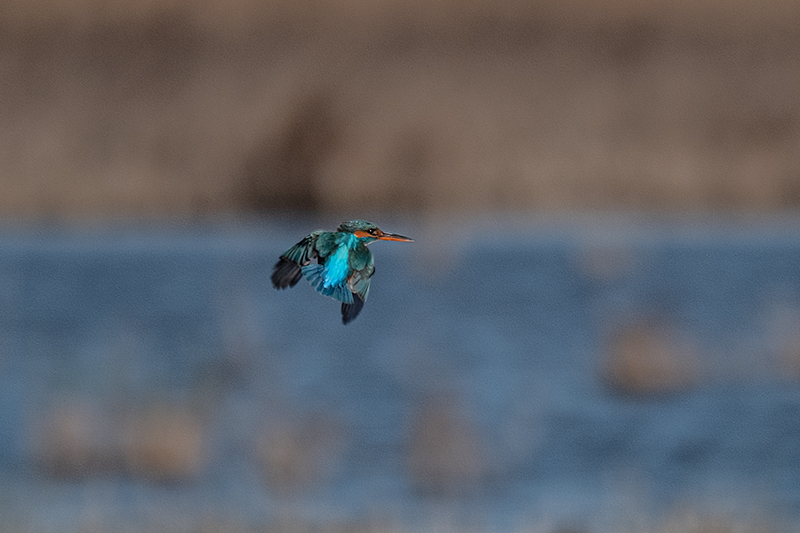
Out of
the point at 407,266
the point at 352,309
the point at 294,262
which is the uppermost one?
the point at 407,266

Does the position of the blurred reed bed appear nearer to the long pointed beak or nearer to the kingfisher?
the kingfisher

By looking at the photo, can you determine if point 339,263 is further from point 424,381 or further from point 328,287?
point 424,381

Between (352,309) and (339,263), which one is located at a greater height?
(339,263)

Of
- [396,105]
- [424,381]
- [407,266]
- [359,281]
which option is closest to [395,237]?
[359,281]

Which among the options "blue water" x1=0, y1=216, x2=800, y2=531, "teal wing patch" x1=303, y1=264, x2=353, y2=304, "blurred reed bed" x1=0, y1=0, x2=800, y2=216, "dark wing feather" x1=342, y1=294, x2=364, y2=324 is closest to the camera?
"dark wing feather" x1=342, y1=294, x2=364, y2=324

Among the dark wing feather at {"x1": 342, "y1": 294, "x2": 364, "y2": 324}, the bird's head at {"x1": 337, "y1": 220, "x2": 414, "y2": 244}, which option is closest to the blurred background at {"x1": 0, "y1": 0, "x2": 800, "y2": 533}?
the bird's head at {"x1": 337, "y1": 220, "x2": 414, "y2": 244}

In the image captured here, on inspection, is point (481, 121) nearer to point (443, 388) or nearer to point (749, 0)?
point (749, 0)

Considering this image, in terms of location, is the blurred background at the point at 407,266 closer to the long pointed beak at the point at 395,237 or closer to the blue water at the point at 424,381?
the blue water at the point at 424,381

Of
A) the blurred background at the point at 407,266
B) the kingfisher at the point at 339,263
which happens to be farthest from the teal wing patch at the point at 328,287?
the blurred background at the point at 407,266
